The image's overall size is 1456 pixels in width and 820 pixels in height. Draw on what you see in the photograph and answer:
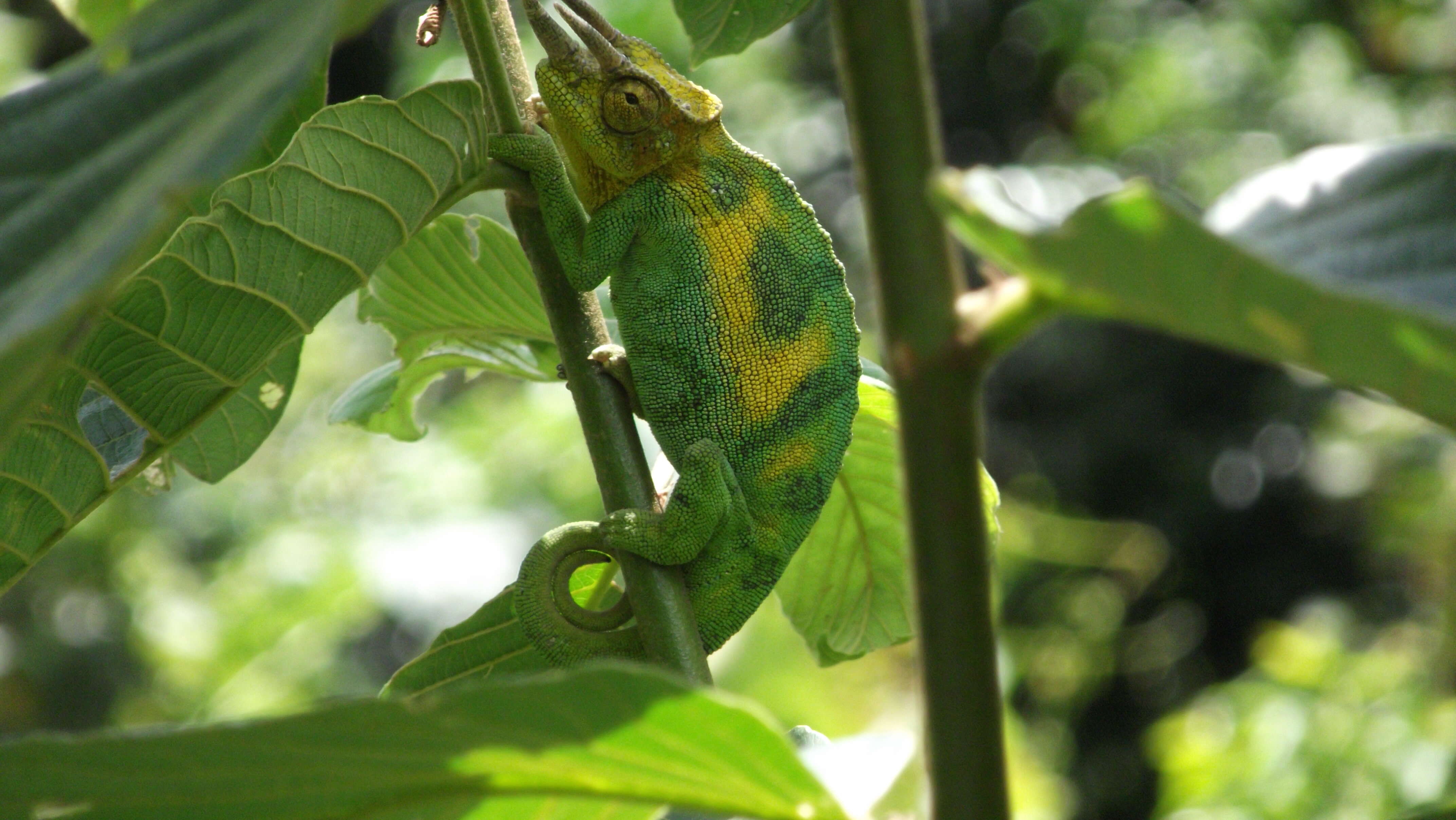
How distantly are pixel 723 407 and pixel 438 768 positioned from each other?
678mm

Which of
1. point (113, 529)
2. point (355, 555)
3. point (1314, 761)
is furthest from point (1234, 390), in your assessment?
point (113, 529)

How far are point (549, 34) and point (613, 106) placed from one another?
97 millimetres

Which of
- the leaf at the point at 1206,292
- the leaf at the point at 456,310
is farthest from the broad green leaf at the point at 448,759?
the leaf at the point at 456,310

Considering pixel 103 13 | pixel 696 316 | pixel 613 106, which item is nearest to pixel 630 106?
pixel 613 106

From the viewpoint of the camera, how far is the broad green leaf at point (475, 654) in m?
0.96

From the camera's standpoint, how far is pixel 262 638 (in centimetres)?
314

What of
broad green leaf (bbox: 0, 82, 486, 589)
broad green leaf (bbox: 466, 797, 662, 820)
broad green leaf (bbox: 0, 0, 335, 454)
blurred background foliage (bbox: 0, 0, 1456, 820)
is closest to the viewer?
broad green leaf (bbox: 0, 0, 335, 454)

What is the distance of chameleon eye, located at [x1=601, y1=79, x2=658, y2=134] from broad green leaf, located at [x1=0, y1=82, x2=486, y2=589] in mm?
433

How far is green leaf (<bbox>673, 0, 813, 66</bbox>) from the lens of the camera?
0.99 metres

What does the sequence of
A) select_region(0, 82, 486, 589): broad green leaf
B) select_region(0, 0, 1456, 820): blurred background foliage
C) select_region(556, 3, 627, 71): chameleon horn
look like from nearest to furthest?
1. select_region(0, 82, 486, 589): broad green leaf
2. select_region(556, 3, 627, 71): chameleon horn
3. select_region(0, 0, 1456, 820): blurred background foliage

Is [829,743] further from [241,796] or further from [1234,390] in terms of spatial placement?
[1234,390]

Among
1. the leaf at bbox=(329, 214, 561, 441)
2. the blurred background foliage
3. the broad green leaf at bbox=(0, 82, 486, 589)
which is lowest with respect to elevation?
the broad green leaf at bbox=(0, 82, 486, 589)

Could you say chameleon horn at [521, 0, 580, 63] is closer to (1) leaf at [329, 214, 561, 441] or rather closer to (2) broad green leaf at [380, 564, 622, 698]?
(1) leaf at [329, 214, 561, 441]

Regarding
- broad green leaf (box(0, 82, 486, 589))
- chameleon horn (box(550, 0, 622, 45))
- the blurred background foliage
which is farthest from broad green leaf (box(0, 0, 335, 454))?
the blurred background foliage
